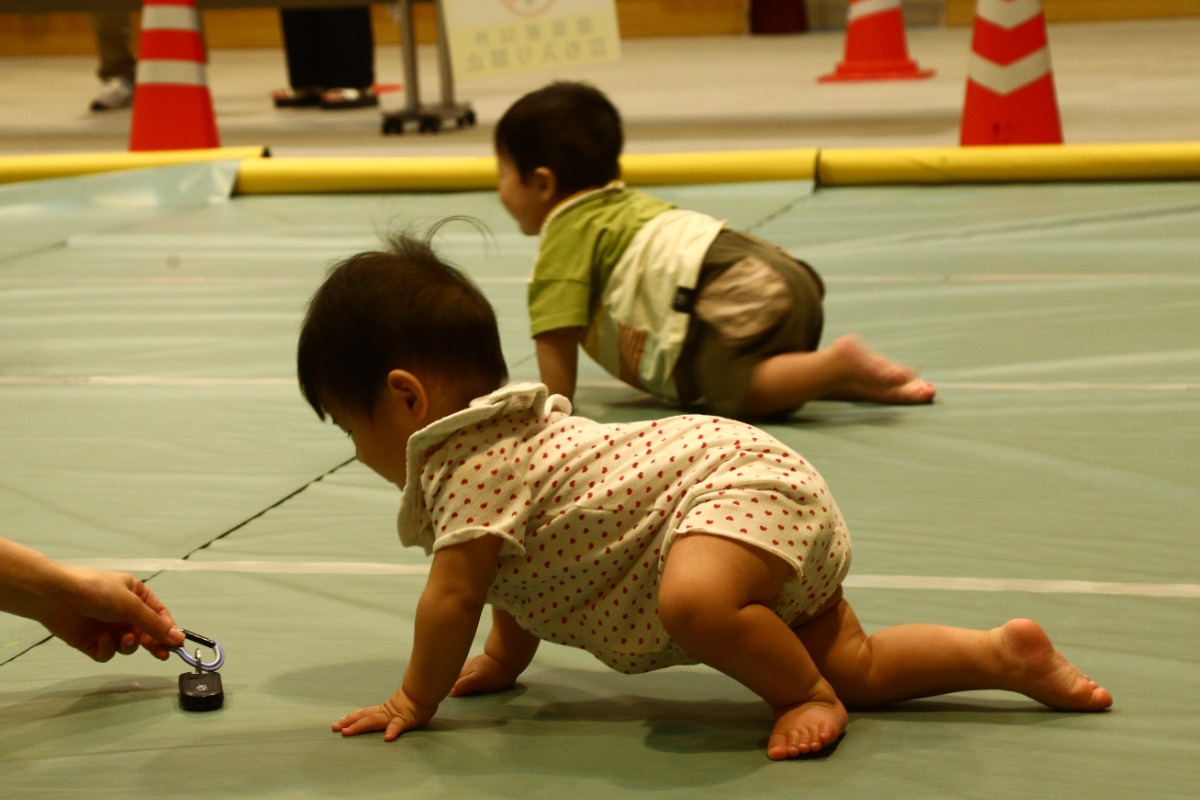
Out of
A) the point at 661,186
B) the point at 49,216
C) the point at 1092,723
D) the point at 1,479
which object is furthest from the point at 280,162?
the point at 1092,723

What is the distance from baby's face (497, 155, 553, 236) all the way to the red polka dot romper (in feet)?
3.57

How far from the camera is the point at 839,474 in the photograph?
2037 millimetres

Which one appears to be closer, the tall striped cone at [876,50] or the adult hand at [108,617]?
the adult hand at [108,617]

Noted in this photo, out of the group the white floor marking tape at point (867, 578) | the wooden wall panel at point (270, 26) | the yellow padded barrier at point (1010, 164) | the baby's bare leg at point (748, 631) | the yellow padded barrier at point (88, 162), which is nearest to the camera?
the baby's bare leg at point (748, 631)

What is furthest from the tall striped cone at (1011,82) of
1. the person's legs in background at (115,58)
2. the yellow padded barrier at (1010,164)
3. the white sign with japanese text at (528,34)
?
the person's legs in background at (115,58)

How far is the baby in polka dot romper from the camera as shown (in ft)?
4.17

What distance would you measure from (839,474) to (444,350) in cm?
86

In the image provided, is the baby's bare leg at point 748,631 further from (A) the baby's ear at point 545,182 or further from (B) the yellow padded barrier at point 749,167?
(B) the yellow padded barrier at point 749,167

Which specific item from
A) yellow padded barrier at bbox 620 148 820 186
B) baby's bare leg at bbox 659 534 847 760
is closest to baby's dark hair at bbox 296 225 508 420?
baby's bare leg at bbox 659 534 847 760

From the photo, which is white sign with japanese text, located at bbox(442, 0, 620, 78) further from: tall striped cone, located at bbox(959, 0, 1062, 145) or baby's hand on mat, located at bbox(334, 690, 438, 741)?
baby's hand on mat, located at bbox(334, 690, 438, 741)

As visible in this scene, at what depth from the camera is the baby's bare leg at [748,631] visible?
1227mm

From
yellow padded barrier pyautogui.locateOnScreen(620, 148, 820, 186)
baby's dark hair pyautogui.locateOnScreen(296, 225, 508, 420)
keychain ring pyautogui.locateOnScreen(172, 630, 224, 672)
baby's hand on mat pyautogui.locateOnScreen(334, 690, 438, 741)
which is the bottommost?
baby's hand on mat pyautogui.locateOnScreen(334, 690, 438, 741)

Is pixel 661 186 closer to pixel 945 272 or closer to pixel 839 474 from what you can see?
pixel 945 272

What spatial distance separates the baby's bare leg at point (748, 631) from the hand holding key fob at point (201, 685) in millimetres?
438
